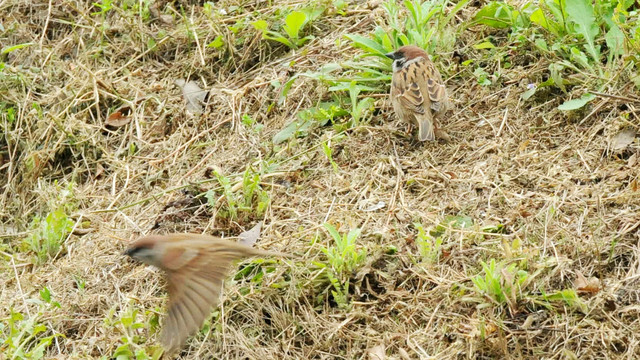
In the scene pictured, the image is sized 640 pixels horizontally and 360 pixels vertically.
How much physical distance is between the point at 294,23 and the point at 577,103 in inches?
90.2

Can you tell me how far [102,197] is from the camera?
623 cm

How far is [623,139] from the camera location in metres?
5.14

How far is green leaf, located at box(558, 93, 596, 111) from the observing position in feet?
17.6

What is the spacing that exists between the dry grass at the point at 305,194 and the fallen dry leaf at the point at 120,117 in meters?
0.06

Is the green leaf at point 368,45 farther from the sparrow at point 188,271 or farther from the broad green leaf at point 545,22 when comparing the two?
the sparrow at point 188,271

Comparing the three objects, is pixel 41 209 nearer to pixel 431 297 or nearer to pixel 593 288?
pixel 431 297

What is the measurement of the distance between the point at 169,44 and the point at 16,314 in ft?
9.85

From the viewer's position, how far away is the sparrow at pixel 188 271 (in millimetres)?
4277

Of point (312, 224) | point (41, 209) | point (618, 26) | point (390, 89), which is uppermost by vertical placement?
point (618, 26)

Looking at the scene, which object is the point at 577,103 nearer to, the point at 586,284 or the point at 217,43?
the point at 586,284

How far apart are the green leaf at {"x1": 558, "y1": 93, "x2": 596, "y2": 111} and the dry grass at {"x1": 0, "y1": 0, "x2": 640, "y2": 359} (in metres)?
0.09

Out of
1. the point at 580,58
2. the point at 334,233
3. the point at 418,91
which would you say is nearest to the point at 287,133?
the point at 418,91

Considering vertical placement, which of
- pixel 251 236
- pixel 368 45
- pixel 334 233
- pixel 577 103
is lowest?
pixel 251 236

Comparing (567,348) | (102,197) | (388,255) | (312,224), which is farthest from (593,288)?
(102,197)
